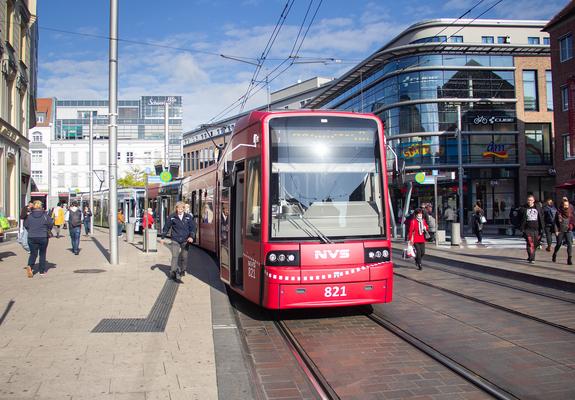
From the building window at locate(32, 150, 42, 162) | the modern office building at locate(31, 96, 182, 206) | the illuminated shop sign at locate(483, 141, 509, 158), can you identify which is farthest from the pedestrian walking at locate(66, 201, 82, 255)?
the building window at locate(32, 150, 42, 162)

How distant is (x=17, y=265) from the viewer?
45.6 feet

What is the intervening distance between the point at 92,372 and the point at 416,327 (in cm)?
430

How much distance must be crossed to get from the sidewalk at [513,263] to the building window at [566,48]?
17848mm

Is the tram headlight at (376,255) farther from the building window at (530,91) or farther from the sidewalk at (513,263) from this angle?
the building window at (530,91)

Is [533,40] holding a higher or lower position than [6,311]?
higher

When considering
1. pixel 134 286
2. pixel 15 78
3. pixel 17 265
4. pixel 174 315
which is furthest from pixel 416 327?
pixel 15 78

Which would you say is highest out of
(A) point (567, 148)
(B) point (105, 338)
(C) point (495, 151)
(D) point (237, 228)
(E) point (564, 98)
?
(E) point (564, 98)

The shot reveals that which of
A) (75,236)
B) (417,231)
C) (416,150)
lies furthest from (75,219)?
(416,150)

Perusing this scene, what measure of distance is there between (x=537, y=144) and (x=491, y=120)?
4.70 meters

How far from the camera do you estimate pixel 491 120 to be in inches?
1681

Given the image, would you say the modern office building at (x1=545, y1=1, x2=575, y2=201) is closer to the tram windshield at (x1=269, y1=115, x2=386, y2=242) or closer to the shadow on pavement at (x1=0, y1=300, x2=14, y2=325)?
the tram windshield at (x1=269, y1=115, x2=386, y2=242)

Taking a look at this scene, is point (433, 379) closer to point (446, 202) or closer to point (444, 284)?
point (444, 284)

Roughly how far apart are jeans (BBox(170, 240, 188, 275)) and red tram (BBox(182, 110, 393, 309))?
3.42m

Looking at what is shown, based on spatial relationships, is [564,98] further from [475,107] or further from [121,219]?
[121,219]
